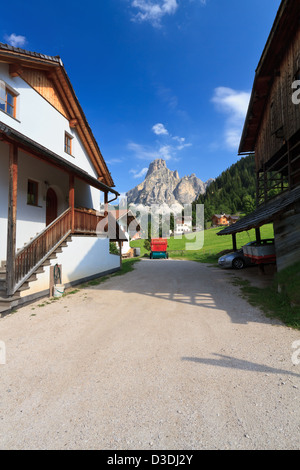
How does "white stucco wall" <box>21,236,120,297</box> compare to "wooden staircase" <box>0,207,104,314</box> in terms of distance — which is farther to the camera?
"white stucco wall" <box>21,236,120,297</box>

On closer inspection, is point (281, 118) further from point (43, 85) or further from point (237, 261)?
point (43, 85)

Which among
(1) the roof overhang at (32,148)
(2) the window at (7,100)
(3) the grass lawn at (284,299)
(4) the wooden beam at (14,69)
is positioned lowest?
A: (3) the grass lawn at (284,299)

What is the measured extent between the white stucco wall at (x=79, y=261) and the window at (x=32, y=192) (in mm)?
2678

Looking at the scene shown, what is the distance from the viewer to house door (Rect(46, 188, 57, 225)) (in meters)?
11.9

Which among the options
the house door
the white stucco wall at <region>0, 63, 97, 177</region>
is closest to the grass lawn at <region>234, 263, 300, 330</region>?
the house door

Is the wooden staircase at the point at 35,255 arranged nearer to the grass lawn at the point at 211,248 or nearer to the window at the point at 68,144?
the window at the point at 68,144

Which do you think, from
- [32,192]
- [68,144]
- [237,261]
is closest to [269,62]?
[237,261]

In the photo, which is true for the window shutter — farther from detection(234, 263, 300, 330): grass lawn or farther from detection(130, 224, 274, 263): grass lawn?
detection(130, 224, 274, 263): grass lawn

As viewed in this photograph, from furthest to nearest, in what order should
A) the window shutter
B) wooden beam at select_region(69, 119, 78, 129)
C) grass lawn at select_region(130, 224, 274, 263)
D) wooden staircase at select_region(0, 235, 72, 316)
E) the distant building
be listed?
the distant building → grass lawn at select_region(130, 224, 274, 263) → wooden beam at select_region(69, 119, 78, 129) → the window shutter → wooden staircase at select_region(0, 235, 72, 316)

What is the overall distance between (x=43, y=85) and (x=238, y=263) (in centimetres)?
1508

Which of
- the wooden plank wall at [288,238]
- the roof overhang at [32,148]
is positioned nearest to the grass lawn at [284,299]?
the wooden plank wall at [288,238]

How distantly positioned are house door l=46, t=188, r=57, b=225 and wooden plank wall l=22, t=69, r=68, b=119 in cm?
452

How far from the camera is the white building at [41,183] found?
694 cm
